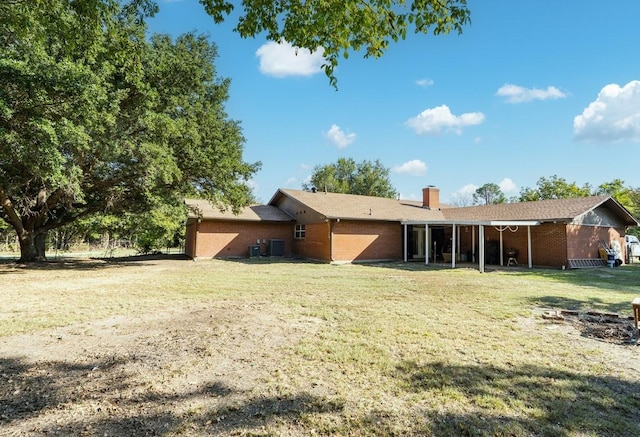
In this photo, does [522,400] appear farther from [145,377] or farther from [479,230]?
[479,230]

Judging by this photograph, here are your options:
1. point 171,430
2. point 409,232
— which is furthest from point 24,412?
point 409,232

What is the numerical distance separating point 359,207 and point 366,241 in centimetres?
242

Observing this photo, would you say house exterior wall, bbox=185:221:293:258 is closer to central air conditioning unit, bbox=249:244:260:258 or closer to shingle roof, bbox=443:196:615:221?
central air conditioning unit, bbox=249:244:260:258

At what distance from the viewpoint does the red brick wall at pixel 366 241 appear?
60.2 ft

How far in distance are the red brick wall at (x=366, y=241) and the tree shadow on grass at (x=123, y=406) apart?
14826 millimetres

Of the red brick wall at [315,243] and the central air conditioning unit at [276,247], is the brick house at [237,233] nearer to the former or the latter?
the central air conditioning unit at [276,247]

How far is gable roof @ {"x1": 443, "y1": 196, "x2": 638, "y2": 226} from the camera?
54.1ft

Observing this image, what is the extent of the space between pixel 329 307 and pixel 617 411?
4627 mm

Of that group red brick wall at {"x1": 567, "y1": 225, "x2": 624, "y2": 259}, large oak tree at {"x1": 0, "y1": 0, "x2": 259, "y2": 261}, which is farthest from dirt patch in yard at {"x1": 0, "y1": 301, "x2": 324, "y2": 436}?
red brick wall at {"x1": 567, "y1": 225, "x2": 624, "y2": 259}

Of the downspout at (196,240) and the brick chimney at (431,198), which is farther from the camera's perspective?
the brick chimney at (431,198)

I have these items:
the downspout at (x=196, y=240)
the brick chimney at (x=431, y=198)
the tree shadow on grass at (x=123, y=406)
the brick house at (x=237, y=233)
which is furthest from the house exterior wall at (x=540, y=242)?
the tree shadow on grass at (x=123, y=406)

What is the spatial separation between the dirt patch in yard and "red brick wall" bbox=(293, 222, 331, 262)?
12671mm

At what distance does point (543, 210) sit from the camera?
17859mm

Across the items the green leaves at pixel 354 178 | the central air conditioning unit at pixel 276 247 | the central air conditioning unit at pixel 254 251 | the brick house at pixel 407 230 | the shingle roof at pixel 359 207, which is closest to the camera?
the brick house at pixel 407 230
